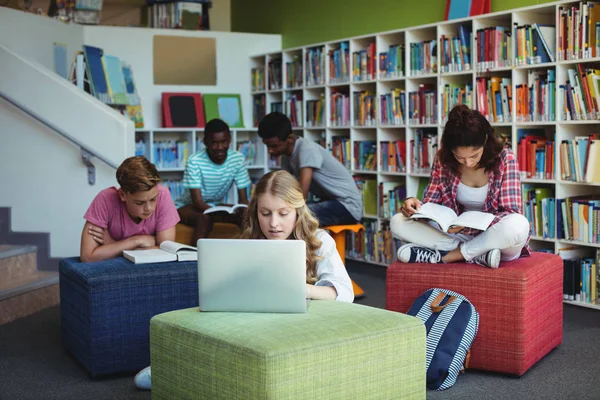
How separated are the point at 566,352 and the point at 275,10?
5467 mm

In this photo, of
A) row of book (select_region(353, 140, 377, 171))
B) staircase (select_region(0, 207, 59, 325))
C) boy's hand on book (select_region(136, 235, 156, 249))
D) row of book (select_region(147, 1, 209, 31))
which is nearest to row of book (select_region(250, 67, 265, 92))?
row of book (select_region(147, 1, 209, 31))

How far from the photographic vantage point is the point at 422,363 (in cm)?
257

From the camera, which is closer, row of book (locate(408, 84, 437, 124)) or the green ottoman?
the green ottoman

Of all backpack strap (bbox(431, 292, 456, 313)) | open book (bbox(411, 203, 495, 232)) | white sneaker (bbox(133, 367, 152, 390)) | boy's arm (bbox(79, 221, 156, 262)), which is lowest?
white sneaker (bbox(133, 367, 152, 390))

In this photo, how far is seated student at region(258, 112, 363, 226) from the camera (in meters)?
5.16

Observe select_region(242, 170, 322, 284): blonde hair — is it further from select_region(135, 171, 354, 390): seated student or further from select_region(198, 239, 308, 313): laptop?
select_region(198, 239, 308, 313): laptop

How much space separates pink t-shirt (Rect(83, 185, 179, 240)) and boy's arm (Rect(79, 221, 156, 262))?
50 millimetres

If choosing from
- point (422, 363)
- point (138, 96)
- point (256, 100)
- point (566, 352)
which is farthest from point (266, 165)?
point (422, 363)

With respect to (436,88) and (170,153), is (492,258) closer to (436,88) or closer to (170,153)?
(436,88)

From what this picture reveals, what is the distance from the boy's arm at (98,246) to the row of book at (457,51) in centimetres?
282

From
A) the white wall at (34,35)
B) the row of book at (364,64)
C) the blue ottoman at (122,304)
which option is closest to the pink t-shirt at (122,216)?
the blue ottoman at (122,304)

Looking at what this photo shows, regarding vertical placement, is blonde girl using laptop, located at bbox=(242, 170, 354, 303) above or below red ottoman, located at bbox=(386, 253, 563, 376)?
above

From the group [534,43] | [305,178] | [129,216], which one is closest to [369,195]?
[305,178]

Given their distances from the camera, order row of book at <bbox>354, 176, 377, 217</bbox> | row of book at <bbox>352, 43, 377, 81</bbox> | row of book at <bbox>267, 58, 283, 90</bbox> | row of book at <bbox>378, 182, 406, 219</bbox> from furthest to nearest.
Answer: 1. row of book at <bbox>267, 58, 283, 90</bbox>
2. row of book at <bbox>354, 176, 377, 217</bbox>
3. row of book at <bbox>352, 43, 377, 81</bbox>
4. row of book at <bbox>378, 182, 406, 219</bbox>
